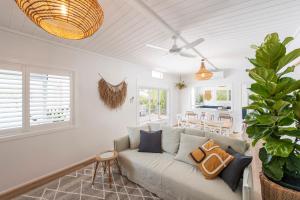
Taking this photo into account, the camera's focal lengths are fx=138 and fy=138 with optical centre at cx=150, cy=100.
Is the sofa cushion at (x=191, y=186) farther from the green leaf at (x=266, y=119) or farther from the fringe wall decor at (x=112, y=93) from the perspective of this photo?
the fringe wall decor at (x=112, y=93)

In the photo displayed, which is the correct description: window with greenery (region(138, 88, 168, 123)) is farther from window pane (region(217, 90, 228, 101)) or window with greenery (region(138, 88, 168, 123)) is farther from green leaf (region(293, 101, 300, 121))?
green leaf (region(293, 101, 300, 121))

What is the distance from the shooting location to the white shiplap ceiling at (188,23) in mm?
1928

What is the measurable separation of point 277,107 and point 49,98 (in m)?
3.40

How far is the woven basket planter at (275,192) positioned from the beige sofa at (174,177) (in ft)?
1.54

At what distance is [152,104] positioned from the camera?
5.66 metres

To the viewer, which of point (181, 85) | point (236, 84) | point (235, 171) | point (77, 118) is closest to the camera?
point (235, 171)

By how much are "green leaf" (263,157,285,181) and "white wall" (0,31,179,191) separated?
10.9 ft

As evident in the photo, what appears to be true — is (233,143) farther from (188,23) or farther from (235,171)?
(188,23)

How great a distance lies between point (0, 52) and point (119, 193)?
2.91 meters

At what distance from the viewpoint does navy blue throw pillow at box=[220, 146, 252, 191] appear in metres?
1.64

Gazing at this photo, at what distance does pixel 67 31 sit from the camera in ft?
3.92

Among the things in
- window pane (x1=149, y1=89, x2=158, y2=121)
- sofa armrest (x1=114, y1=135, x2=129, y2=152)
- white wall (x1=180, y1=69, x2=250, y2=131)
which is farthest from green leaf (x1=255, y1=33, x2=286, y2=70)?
white wall (x1=180, y1=69, x2=250, y2=131)

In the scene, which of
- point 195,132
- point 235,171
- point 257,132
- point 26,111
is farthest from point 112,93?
point 257,132

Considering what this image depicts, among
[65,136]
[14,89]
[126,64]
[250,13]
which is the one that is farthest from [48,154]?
[250,13]
